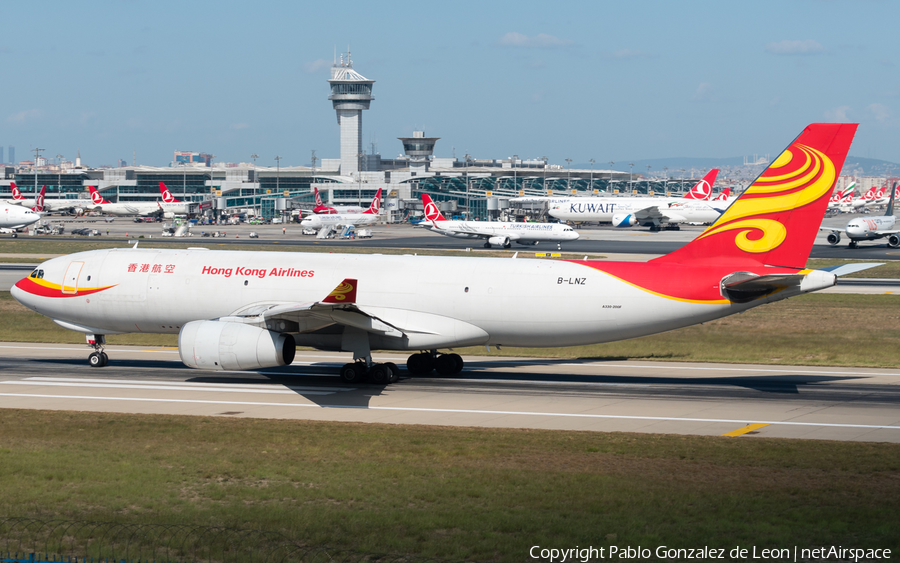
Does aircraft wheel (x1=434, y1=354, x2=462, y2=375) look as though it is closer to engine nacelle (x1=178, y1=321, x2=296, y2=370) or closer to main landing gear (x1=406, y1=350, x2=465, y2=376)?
main landing gear (x1=406, y1=350, x2=465, y2=376)

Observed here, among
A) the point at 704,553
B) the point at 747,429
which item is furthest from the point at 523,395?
the point at 704,553

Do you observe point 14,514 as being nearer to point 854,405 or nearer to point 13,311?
point 854,405

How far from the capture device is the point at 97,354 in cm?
3478

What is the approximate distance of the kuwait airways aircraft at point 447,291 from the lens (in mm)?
29000

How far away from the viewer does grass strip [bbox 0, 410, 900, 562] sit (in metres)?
14.2

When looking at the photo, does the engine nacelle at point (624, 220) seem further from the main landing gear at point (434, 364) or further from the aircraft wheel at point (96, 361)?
the aircraft wheel at point (96, 361)

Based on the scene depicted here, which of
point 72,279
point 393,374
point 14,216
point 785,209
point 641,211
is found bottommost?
point 393,374

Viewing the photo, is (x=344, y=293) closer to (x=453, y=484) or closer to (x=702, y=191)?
(x=453, y=484)

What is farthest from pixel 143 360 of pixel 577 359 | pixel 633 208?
pixel 633 208

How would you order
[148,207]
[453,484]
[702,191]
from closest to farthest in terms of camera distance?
[453,484]
[702,191]
[148,207]

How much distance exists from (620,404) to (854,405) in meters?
7.40

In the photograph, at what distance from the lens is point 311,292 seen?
31875 millimetres

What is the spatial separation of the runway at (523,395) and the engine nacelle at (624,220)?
11182 centimetres

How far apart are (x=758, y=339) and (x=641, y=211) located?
10609 centimetres
